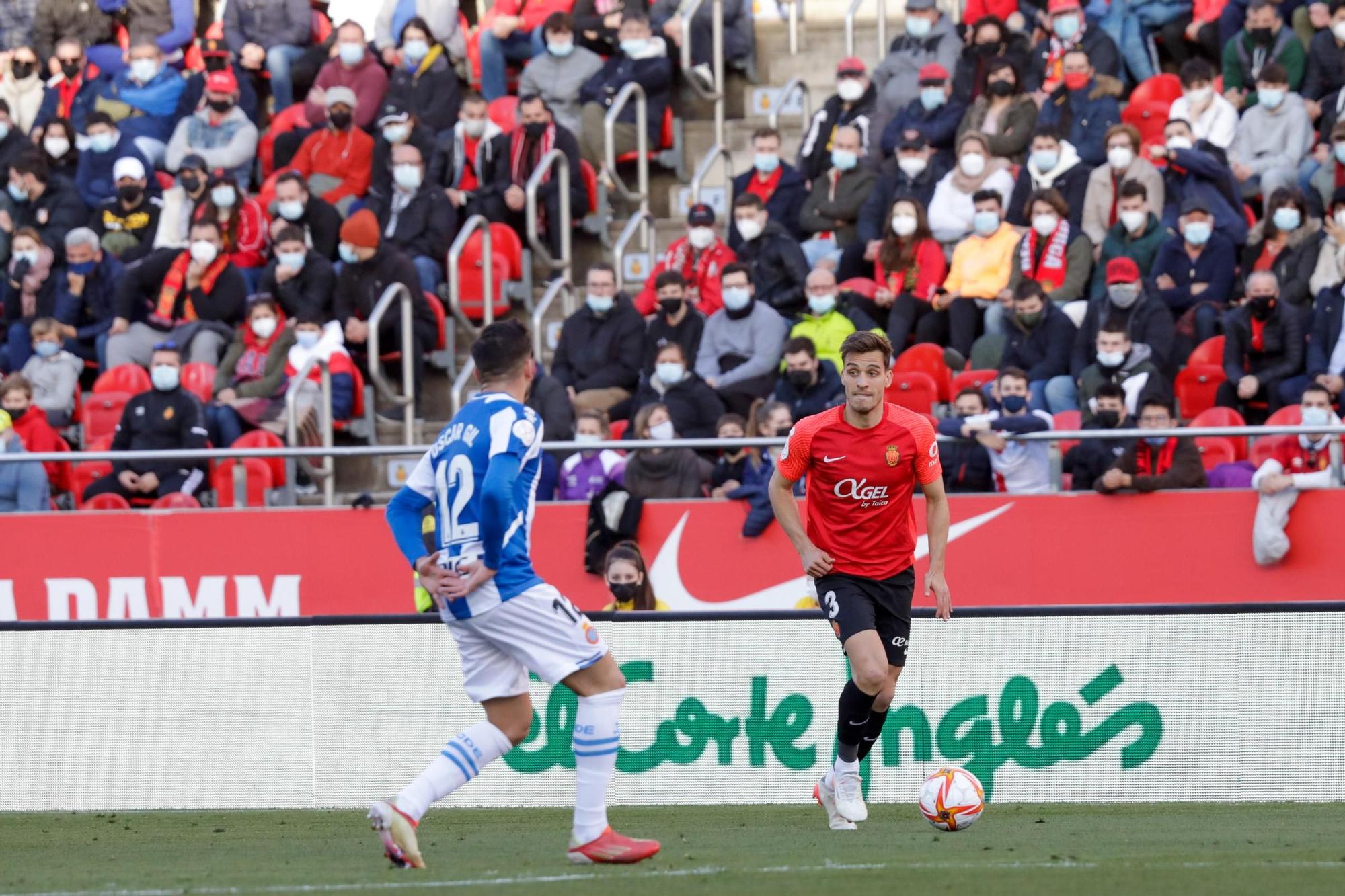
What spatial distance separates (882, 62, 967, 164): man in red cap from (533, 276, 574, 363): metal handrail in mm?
2901

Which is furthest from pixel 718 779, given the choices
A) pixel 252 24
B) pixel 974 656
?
pixel 252 24

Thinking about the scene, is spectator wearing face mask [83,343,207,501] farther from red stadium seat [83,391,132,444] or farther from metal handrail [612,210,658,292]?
metal handrail [612,210,658,292]

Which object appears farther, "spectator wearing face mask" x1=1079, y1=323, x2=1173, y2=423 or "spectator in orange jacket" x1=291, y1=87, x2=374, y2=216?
"spectator in orange jacket" x1=291, y1=87, x2=374, y2=216

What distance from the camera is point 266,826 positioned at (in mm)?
8852

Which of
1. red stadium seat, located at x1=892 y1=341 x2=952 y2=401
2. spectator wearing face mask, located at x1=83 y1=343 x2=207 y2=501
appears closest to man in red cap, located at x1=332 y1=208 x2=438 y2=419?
spectator wearing face mask, located at x1=83 y1=343 x2=207 y2=501

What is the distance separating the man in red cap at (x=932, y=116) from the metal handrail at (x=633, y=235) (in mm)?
2121

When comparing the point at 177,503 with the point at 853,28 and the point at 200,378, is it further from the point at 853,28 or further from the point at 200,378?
the point at 853,28

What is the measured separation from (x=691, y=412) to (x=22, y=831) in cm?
635

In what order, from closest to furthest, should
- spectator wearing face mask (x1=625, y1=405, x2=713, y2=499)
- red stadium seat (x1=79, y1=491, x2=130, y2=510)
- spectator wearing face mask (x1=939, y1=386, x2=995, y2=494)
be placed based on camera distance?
spectator wearing face mask (x1=939, y1=386, x2=995, y2=494) → spectator wearing face mask (x1=625, y1=405, x2=713, y2=499) → red stadium seat (x1=79, y1=491, x2=130, y2=510)

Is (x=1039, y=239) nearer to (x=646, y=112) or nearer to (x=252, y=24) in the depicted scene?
(x=646, y=112)

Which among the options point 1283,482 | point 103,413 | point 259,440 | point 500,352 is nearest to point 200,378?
point 103,413

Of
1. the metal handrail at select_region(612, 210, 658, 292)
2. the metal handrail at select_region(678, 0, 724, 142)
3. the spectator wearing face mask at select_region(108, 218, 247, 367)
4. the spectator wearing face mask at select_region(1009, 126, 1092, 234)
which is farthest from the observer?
the metal handrail at select_region(678, 0, 724, 142)

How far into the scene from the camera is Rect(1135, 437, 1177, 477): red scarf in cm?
1230

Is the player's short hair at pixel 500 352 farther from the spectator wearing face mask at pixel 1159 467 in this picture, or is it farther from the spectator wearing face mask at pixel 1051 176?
the spectator wearing face mask at pixel 1051 176
